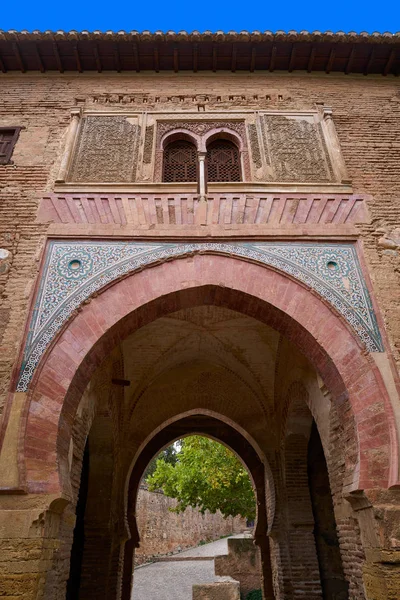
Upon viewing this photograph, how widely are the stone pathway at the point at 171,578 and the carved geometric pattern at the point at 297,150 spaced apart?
37.9ft

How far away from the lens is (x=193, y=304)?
491 centimetres

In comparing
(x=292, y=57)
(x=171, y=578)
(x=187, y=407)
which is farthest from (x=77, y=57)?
(x=171, y=578)

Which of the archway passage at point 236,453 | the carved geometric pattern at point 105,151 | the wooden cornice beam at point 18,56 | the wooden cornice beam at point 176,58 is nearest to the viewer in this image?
the carved geometric pattern at point 105,151

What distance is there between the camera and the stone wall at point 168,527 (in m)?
17.2

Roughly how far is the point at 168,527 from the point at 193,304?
62.0 feet

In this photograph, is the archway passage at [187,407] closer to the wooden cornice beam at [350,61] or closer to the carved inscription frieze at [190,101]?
the carved inscription frieze at [190,101]

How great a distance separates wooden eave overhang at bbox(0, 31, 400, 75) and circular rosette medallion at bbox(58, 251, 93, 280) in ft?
11.8

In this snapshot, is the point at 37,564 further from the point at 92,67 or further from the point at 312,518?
the point at 92,67

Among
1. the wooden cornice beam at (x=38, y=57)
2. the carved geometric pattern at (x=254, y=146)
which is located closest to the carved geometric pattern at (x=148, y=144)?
the carved geometric pattern at (x=254, y=146)

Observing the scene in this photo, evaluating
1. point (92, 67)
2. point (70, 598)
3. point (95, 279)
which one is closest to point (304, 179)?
point (95, 279)

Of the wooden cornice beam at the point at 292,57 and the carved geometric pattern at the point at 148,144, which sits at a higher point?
the wooden cornice beam at the point at 292,57

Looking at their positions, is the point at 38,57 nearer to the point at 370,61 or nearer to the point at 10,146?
the point at 10,146

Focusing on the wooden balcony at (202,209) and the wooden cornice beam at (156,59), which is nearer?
the wooden balcony at (202,209)

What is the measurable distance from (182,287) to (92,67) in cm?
432
